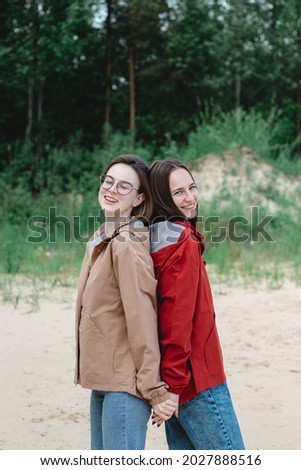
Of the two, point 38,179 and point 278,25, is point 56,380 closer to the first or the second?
point 38,179

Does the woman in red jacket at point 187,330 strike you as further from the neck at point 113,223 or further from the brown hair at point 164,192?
the neck at point 113,223

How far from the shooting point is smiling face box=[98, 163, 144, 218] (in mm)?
2475

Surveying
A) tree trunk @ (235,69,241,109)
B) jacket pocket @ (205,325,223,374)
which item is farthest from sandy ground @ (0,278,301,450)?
tree trunk @ (235,69,241,109)

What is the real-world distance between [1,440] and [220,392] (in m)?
2.07

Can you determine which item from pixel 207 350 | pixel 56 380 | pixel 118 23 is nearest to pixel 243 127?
pixel 118 23

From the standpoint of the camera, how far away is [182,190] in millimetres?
2498

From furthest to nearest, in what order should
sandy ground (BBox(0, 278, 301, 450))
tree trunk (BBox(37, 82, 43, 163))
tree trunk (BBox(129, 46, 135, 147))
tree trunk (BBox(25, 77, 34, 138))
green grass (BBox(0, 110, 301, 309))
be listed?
tree trunk (BBox(129, 46, 135, 147)), tree trunk (BBox(37, 82, 43, 163)), tree trunk (BBox(25, 77, 34, 138)), green grass (BBox(0, 110, 301, 309)), sandy ground (BBox(0, 278, 301, 450))

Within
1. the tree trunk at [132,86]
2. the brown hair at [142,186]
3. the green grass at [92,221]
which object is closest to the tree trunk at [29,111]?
the green grass at [92,221]

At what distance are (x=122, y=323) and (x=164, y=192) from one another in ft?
1.71

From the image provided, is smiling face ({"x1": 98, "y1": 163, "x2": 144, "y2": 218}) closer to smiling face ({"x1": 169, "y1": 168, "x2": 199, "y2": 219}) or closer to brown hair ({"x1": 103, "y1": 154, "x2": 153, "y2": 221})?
brown hair ({"x1": 103, "y1": 154, "x2": 153, "y2": 221})

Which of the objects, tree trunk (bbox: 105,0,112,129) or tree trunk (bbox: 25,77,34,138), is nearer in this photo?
tree trunk (bbox: 25,77,34,138)

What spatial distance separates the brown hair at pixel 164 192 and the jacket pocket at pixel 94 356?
48 centimetres

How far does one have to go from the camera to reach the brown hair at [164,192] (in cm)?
247

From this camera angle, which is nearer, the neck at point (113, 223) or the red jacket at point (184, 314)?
the red jacket at point (184, 314)
